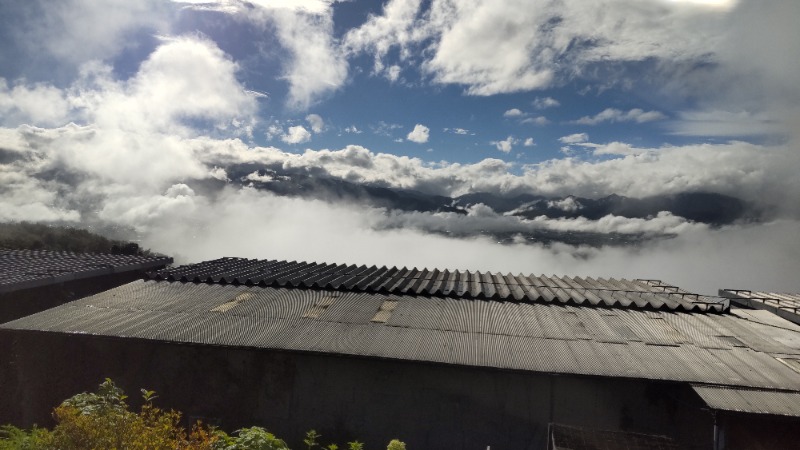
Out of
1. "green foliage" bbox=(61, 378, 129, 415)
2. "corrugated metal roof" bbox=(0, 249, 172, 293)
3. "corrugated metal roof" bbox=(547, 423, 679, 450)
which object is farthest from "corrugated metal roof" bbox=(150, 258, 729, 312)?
"green foliage" bbox=(61, 378, 129, 415)

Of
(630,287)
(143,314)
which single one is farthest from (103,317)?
(630,287)

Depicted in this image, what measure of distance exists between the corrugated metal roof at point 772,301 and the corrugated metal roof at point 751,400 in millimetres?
9968

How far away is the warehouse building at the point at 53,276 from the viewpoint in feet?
76.0

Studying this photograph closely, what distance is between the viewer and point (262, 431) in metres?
8.18

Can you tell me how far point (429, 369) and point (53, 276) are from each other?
22.4 metres

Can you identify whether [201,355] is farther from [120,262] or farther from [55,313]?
[120,262]

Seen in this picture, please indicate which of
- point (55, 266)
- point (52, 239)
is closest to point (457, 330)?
point (55, 266)

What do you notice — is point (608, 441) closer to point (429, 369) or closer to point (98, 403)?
point (429, 369)

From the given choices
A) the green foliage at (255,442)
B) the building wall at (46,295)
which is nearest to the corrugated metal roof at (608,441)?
the green foliage at (255,442)

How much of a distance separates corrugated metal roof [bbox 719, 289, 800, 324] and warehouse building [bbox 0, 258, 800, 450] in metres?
2.31

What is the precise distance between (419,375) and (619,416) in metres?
5.99

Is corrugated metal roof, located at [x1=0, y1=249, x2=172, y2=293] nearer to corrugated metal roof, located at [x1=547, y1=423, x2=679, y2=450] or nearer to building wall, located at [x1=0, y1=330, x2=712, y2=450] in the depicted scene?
building wall, located at [x1=0, y1=330, x2=712, y2=450]

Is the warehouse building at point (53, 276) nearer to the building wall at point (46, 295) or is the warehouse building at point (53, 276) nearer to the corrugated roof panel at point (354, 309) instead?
the building wall at point (46, 295)

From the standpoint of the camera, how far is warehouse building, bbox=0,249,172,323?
2316 cm
